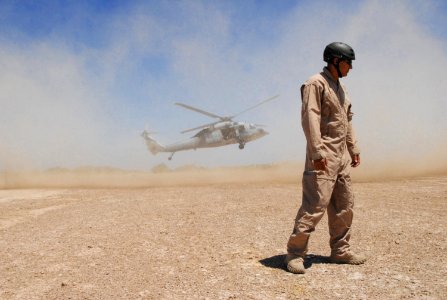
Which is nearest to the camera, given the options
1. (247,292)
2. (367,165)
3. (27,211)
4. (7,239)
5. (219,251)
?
(247,292)

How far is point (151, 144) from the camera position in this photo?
113 ft

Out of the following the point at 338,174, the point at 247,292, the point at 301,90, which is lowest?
the point at 247,292

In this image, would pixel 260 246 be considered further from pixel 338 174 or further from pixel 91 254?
pixel 91 254

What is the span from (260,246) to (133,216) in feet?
10.9

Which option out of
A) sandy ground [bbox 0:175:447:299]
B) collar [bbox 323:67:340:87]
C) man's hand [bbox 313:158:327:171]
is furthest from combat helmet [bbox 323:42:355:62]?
sandy ground [bbox 0:175:447:299]

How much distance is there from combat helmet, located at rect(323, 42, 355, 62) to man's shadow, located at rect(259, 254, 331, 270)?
84.9 inches

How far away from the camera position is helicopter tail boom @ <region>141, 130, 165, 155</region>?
3282 cm

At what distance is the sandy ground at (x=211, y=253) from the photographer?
3.63 metres

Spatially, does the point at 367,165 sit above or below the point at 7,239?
above

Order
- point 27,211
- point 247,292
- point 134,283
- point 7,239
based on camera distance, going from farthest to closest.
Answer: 1. point 27,211
2. point 7,239
3. point 134,283
4. point 247,292

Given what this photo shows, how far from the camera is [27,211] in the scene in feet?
29.5

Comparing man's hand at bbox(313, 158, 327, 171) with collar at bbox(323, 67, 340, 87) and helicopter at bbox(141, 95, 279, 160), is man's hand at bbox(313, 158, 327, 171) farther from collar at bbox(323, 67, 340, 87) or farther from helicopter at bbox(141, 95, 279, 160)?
helicopter at bbox(141, 95, 279, 160)

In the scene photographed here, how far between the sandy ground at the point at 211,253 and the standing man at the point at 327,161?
288mm

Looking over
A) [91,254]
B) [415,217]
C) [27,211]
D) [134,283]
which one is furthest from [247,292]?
[27,211]
